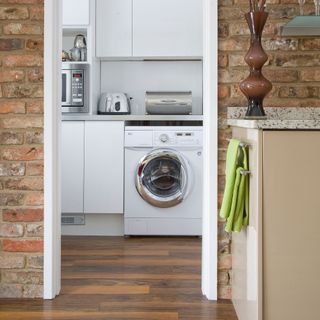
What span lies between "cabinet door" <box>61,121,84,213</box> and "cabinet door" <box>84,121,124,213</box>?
5cm

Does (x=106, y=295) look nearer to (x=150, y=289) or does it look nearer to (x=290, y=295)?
(x=150, y=289)

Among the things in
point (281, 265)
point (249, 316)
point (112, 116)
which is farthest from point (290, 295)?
point (112, 116)

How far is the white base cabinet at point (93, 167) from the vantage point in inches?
165

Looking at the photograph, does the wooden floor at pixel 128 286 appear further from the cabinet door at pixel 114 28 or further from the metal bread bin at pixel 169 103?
the cabinet door at pixel 114 28

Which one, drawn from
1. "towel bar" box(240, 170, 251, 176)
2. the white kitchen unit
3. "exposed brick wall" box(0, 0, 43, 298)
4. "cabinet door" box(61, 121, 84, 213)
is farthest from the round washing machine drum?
"towel bar" box(240, 170, 251, 176)

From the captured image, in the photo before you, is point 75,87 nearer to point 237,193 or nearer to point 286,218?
point 237,193

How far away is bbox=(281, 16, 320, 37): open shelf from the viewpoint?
2.40 m

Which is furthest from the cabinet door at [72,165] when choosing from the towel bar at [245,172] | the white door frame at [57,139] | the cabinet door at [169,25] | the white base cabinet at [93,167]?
the towel bar at [245,172]

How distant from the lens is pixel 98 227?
4344 millimetres

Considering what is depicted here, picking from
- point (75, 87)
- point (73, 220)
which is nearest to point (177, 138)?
point (75, 87)

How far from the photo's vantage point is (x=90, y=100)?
173 inches

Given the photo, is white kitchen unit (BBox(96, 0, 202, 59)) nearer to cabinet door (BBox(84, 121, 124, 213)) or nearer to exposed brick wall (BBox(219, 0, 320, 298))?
cabinet door (BBox(84, 121, 124, 213))

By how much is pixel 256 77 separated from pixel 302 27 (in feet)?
1.37

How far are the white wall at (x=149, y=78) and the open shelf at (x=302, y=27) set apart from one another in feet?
7.38
